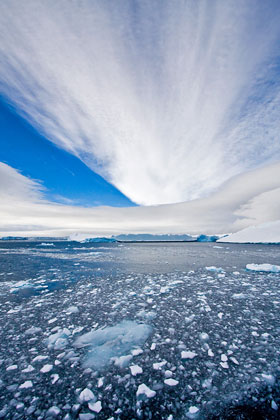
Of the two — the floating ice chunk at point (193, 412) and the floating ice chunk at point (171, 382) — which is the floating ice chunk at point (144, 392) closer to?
the floating ice chunk at point (171, 382)

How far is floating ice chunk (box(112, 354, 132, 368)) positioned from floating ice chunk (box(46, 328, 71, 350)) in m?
1.12

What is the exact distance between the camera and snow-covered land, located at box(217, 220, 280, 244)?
77062 mm

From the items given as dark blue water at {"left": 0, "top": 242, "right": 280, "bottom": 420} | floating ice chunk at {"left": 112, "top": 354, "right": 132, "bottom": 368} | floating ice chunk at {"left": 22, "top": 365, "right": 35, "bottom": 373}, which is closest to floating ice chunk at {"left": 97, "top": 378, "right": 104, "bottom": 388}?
dark blue water at {"left": 0, "top": 242, "right": 280, "bottom": 420}

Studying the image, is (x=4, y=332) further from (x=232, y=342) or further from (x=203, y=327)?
(x=232, y=342)

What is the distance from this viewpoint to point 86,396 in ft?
7.70

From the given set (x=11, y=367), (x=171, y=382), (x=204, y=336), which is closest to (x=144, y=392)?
(x=171, y=382)

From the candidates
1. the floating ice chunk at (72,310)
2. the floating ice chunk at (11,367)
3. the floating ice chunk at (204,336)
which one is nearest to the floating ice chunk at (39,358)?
the floating ice chunk at (11,367)

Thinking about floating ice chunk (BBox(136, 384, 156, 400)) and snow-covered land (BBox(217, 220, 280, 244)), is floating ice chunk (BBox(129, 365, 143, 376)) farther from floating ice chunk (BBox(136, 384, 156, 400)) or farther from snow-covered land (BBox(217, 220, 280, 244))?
snow-covered land (BBox(217, 220, 280, 244))

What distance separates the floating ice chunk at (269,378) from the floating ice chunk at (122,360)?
204 cm

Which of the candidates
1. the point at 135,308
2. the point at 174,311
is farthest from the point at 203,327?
the point at 135,308

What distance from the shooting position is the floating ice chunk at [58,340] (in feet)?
11.2

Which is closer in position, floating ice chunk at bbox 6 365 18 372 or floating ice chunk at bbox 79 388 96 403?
floating ice chunk at bbox 79 388 96 403

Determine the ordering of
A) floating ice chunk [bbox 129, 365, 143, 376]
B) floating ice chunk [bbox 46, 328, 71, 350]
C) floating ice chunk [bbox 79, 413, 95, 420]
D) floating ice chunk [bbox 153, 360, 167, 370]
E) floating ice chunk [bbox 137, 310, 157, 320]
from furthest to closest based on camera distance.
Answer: floating ice chunk [bbox 137, 310, 157, 320] < floating ice chunk [bbox 46, 328, 71, 350] < floating ice chunk [bbox 153, 360, 167, 370] < floating ice chunk [bbox 129, 365, 143, 376] < floating ice chunk [bbox 79, 413, 95, 420]

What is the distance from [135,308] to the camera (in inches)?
207
